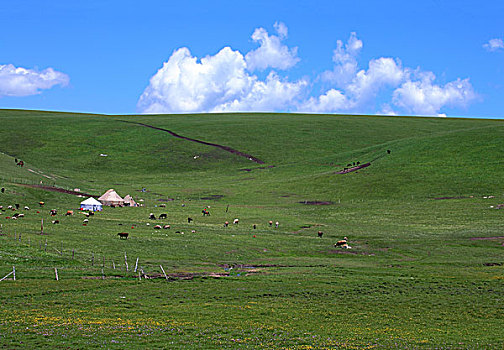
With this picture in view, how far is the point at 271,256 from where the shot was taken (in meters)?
55.6

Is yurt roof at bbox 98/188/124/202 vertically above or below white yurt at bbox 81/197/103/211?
above

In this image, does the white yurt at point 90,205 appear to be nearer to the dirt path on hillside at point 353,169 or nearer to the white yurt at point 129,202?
the white yurt at point 129,202

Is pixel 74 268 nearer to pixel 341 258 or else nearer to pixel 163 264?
pixel 163 264

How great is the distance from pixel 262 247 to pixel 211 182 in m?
72.8

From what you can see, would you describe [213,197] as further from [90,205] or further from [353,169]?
[353,169]

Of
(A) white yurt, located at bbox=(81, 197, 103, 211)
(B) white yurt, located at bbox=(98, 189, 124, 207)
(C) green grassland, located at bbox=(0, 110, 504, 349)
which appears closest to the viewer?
(C) green grassland, located at bbox=(0, 110, 504, 349)

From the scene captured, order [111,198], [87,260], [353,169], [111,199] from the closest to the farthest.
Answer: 1. [87,260]
2. [111,199]
3. [111,198]
4. [353,169]

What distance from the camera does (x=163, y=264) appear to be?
47000 mm

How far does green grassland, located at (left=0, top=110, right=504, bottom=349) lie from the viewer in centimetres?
2842

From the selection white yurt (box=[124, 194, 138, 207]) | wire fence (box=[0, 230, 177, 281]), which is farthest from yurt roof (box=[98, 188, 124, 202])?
wire fence (box=[0, 230, 177, 281])

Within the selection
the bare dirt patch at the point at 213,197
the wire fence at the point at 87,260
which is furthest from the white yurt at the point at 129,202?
the wire fence at the point at 87,260

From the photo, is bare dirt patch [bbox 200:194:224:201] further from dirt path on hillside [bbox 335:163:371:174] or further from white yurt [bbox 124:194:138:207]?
dirt path on hillside [bbox 335:163:371:174]

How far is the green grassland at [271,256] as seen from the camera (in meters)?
28.4

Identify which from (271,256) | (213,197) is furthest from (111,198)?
(271,256)
